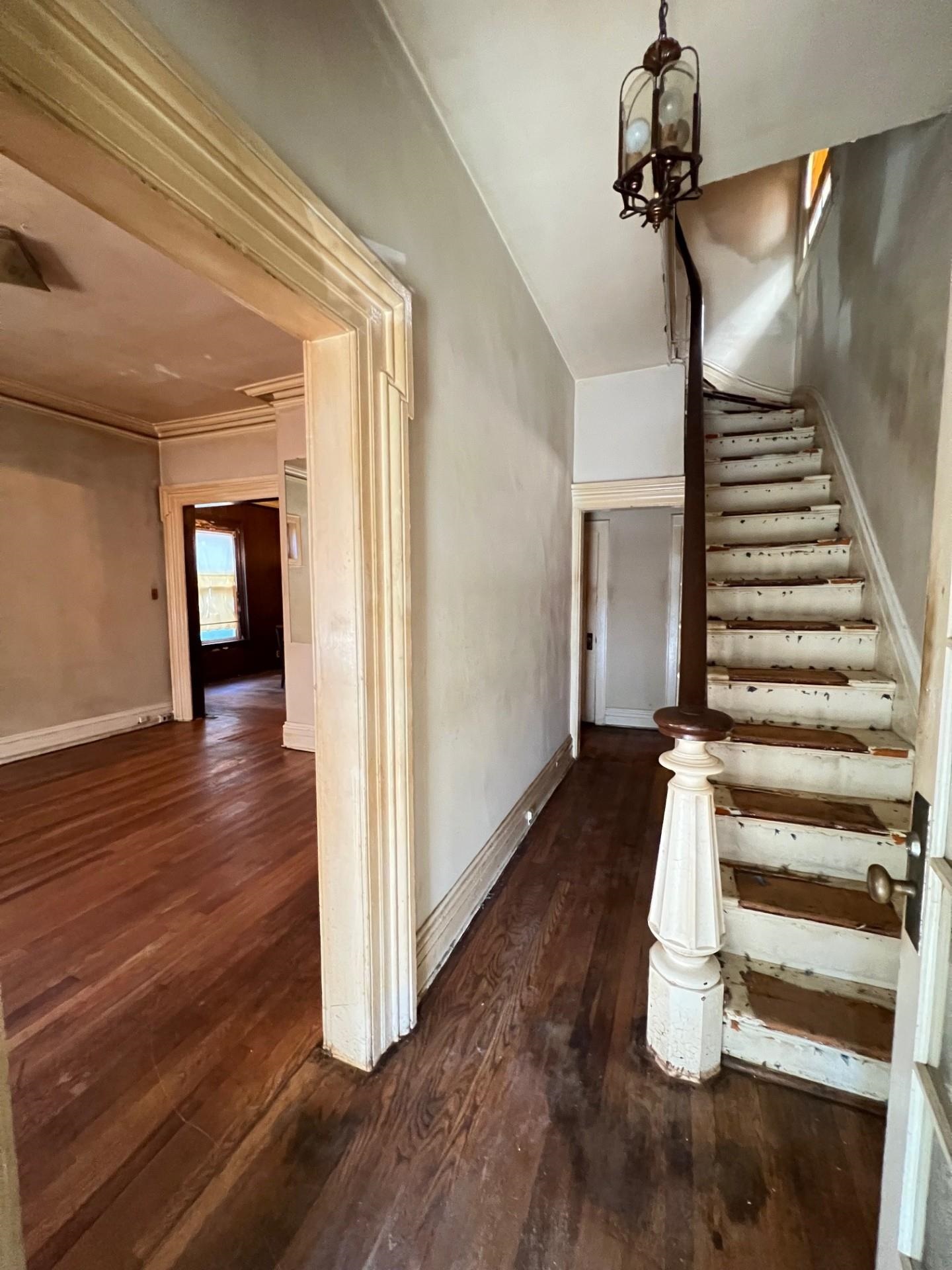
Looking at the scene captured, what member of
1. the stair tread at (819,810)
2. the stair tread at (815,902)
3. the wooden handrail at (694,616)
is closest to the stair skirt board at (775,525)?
the wooden handrail at (694,616)

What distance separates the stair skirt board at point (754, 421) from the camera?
11.6 ft

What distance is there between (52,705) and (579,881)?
4389 mm

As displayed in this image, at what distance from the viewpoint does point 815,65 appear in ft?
4.59

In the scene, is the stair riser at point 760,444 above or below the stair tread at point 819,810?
above

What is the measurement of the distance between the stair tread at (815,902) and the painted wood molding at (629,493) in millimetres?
2409

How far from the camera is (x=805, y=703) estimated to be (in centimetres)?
204

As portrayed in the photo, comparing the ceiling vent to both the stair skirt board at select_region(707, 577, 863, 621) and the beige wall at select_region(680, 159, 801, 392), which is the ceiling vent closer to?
the stair skirt board at select_region(707, 577, 863, 621)

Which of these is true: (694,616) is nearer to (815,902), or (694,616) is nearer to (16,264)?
(815,902)

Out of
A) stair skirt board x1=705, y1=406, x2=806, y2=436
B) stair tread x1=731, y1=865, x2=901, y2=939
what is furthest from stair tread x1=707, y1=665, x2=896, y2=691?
stair skirt board x1=705, y1=406, x2=806, y2=436

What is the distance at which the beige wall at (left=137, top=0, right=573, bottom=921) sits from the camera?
99 centimetres

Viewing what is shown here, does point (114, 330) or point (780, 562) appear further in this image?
point (114, 330)

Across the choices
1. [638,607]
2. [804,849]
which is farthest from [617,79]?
[638,607]

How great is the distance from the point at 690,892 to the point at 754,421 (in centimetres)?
357

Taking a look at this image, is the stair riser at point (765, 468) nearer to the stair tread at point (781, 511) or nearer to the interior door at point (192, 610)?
the stair tread at point (781, 511)
